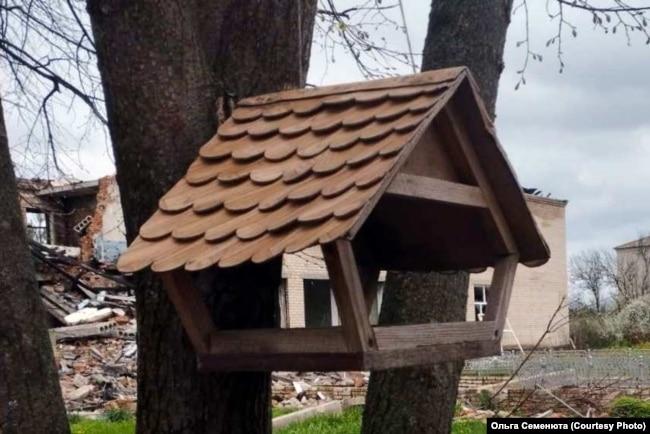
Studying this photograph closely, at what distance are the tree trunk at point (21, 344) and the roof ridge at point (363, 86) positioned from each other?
936mm

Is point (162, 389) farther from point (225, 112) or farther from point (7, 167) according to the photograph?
point (7, 167)


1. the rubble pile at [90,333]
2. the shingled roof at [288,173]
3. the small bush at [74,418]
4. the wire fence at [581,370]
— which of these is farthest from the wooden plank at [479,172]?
the wire fence at [581,370]

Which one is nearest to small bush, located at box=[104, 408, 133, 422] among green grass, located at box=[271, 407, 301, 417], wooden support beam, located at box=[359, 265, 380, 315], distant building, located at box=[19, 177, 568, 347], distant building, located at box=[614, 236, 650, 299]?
green grass, located at box=[271, 407, 301, 417]

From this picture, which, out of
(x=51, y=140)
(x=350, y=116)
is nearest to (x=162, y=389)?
(x=350, y=116)

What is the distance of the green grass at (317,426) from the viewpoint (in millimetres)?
8891

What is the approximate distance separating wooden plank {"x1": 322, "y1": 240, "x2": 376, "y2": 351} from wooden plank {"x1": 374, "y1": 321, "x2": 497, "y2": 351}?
58mm

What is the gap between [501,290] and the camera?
7.98 feet

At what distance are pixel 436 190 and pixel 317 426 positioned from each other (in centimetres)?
801

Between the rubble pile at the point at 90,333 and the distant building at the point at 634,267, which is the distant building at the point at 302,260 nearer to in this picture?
the rubble pile at the point at 90,333

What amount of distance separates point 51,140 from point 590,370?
11575 mm

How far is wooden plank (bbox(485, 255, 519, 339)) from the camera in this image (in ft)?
7.84

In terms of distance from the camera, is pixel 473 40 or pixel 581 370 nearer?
pixel 473 40

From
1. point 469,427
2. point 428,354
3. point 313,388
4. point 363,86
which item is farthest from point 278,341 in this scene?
point 313,388

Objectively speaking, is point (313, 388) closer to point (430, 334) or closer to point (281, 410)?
point (281, 410)
